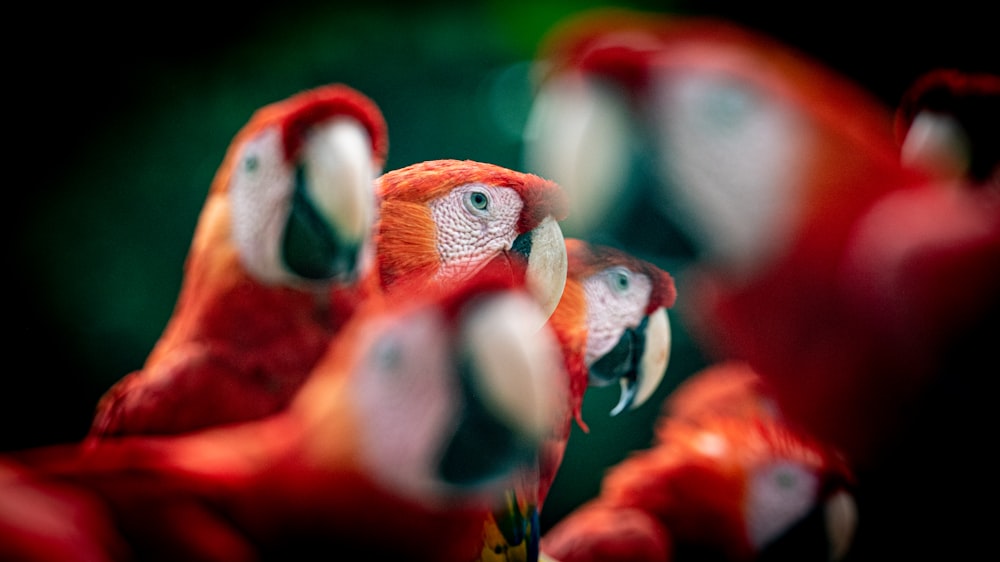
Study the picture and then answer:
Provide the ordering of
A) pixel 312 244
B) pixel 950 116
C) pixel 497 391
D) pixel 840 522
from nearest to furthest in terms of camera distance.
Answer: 1. pixel 497 391
2. pixel 312 244
3. pixel 840 522
4. pixel 950 116

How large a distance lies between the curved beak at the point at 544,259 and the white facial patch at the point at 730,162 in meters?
0.12

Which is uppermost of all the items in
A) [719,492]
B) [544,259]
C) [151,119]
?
[151,119]

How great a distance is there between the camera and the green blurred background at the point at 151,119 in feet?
1.39

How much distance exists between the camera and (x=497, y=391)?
1.46ft

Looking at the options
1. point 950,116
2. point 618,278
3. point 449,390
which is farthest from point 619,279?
point 950,116

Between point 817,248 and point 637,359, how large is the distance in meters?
0.19

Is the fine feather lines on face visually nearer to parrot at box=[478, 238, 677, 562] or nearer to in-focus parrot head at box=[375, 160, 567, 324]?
in-focus parrot head at box=[375, 160, 567, 324]

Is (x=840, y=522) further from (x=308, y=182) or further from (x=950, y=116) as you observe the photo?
(x=308, y=182)

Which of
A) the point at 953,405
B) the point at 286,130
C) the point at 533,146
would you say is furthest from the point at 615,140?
the point at 953,405

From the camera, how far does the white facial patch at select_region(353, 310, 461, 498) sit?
0.45 meters

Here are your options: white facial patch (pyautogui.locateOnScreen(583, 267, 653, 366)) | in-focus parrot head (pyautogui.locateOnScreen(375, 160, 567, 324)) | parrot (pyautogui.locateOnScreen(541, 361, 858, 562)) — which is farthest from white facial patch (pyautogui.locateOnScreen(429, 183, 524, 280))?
parrot (pyautogui.locateOnScreen(541, 361, 858, 562))

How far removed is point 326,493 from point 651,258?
0.32 m

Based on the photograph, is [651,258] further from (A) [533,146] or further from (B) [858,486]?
(B) [858,486]

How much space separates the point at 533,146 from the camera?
0.57 m
